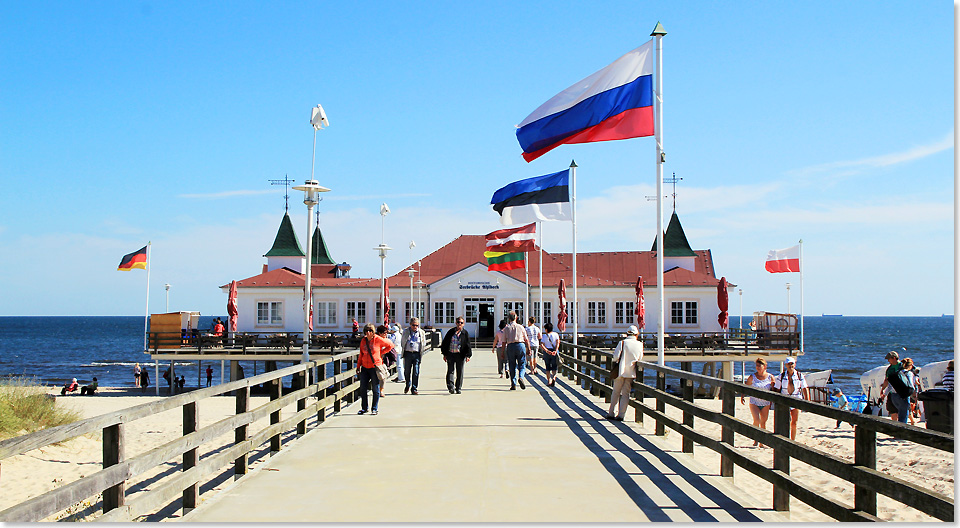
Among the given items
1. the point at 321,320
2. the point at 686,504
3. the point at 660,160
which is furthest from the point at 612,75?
the point at 321,320

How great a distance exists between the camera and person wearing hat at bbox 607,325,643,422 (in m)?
12.1

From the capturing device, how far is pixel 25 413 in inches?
635

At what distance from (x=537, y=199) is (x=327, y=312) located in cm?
2593

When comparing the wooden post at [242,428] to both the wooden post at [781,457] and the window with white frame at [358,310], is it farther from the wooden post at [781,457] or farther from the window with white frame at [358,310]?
the window with white frame at [358,310]

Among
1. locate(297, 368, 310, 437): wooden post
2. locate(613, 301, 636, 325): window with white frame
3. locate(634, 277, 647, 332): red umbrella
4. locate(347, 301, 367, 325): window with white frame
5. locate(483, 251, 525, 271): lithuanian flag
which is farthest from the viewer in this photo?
locate(347, 301, 367, 325): window with white frame

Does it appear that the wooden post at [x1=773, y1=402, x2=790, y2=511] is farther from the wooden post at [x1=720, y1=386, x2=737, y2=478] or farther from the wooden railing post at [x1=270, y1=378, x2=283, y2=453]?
the wooden railing post at [x1=270, y1=378, x2=283, y2=453]

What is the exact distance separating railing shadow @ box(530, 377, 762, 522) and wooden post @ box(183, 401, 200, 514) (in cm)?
390

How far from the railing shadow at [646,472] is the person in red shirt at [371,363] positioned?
309cm

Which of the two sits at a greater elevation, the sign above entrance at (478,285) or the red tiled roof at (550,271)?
the red tiled roof at (550,271)

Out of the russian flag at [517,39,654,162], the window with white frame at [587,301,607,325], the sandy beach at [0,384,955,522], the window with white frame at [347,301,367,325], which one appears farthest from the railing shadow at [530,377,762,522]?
the window with white frame at [347,301,367,325]

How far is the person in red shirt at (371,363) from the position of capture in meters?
13.2

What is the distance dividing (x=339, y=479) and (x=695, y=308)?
3898cm

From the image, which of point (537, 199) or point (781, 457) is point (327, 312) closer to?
point (537, 199)

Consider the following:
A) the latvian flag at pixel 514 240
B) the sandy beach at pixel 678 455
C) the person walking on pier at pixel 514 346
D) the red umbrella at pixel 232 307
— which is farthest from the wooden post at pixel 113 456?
the red umbrella at pixel 232 307
